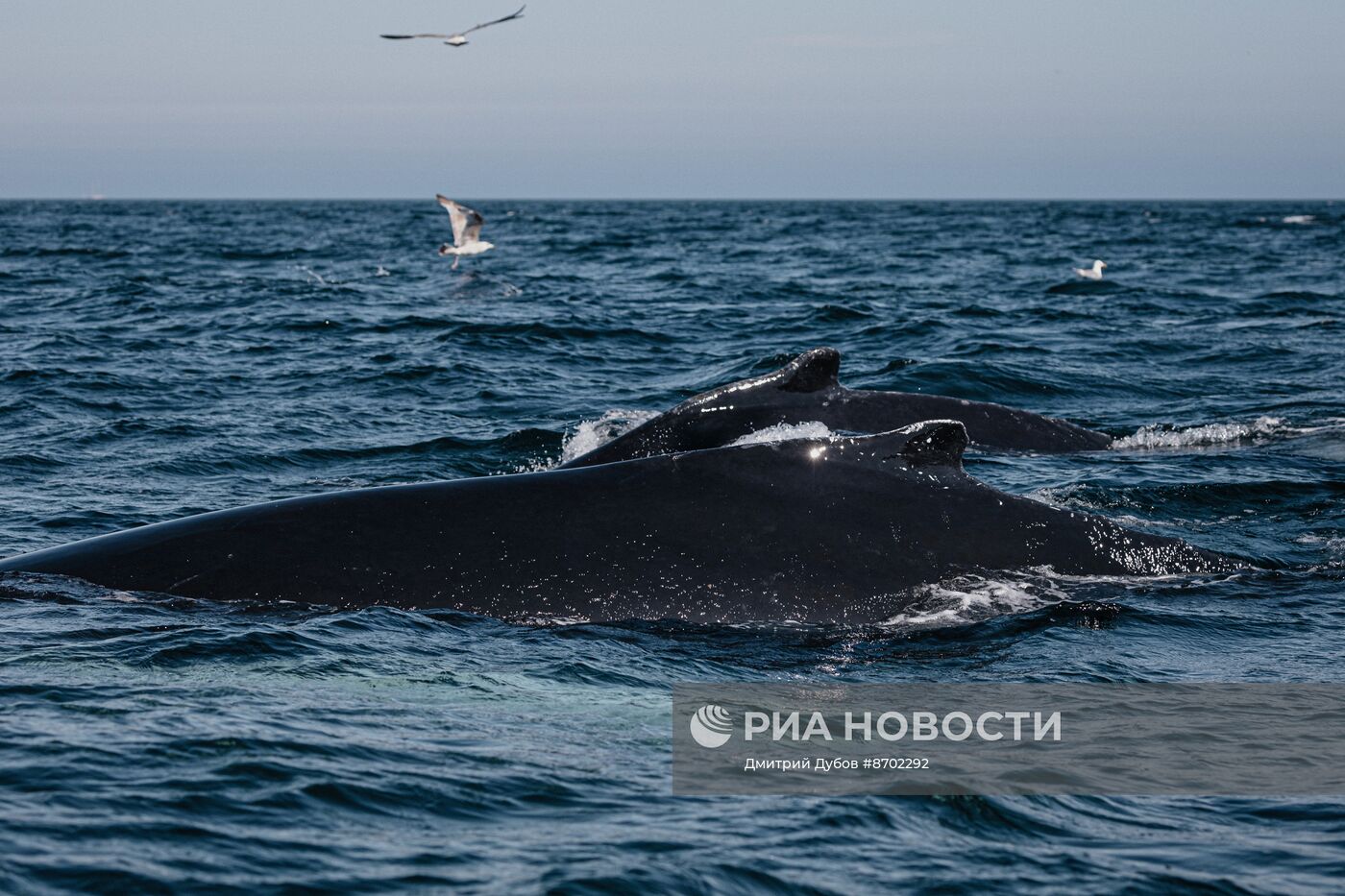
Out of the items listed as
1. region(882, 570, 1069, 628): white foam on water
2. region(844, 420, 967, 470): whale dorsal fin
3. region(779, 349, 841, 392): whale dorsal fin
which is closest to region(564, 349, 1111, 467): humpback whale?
region(779, 349, 841, 392): whale dorsal fin

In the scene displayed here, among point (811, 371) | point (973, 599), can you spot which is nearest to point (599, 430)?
point (811, 371)

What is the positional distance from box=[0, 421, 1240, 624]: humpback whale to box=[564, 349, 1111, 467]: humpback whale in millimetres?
1538

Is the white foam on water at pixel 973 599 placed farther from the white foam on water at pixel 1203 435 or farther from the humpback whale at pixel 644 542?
the white foam on water at pixel 1203 435

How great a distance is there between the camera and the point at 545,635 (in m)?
6.70

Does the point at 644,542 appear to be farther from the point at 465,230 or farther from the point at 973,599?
the point at 465,230

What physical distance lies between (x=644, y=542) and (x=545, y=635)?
0.62 meters

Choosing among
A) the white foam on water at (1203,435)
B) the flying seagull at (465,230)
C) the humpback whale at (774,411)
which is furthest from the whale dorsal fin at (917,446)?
the flying seagull at (465,230)

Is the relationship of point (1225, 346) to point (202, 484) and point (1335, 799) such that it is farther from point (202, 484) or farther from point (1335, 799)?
point (1335, 799)

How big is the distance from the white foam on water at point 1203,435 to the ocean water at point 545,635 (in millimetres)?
55

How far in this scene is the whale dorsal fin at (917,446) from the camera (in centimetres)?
707

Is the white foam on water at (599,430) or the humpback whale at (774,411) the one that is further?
the white foam on water at (599,430)

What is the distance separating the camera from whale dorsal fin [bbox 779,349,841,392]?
28.5 ft

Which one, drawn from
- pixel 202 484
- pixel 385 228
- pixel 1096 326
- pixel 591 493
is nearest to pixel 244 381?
pixel 202 484

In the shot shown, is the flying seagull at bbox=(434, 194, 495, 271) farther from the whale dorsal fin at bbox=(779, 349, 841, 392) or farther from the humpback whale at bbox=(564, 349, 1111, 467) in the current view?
the whale dorsal fin at bbox=(779, 349, 841, 392)
